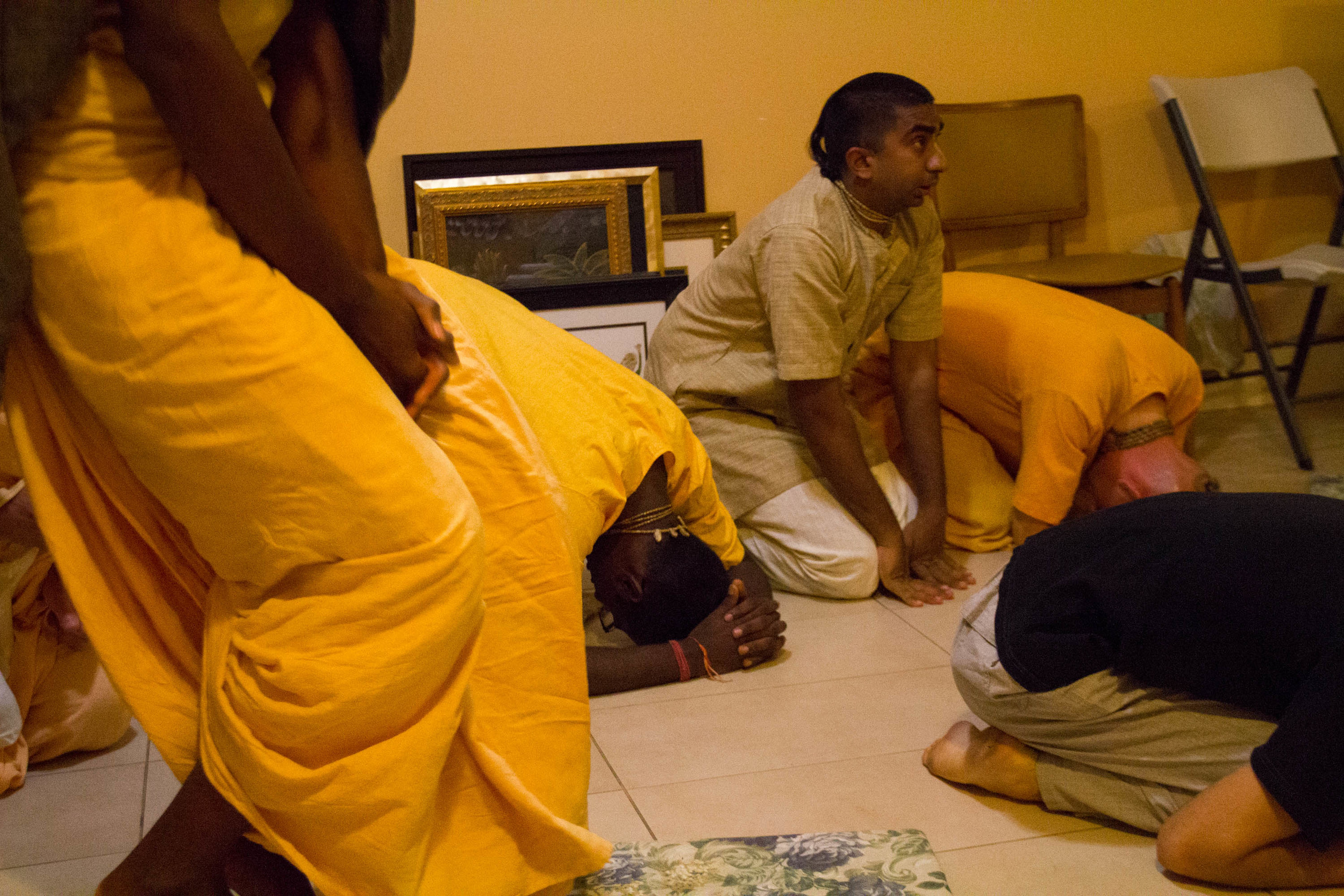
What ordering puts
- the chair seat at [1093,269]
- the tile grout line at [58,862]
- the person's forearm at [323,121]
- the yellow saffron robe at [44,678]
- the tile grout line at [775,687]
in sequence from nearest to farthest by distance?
the person's forearm at [323,121] < the tile grout line at [58,862] < the yellow saffron robe at [44,678] < the tile grout line at [775,687] < the chair seat at [1093,269]

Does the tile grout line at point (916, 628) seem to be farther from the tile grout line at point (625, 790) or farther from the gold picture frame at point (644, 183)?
the gold picture frame at point (644, 183)

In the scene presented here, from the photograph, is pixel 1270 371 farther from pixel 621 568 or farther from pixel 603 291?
pixel 621 568

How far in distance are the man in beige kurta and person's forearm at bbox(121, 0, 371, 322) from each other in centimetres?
136

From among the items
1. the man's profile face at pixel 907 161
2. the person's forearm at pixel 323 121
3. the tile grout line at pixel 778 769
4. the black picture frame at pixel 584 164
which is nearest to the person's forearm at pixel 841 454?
the man's profile face at pixel 907 161

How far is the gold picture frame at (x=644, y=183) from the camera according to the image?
3.10 metres

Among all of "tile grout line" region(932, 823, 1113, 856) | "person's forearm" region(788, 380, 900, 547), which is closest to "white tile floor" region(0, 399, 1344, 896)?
Answer: "tile grout line" region(932, 823, 1113, 856)

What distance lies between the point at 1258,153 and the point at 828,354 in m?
1.89

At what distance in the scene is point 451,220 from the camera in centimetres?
306

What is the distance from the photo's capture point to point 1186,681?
4.23 ft

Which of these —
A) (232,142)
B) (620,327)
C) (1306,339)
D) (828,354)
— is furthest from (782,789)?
(1306,339)

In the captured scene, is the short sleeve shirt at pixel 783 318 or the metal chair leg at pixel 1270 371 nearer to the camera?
the short sleeve shirt at pixel 783 318

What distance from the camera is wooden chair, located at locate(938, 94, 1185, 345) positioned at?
3.06 m

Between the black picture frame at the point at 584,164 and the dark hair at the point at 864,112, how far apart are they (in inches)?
37.0

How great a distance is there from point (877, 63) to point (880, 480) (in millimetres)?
1457
